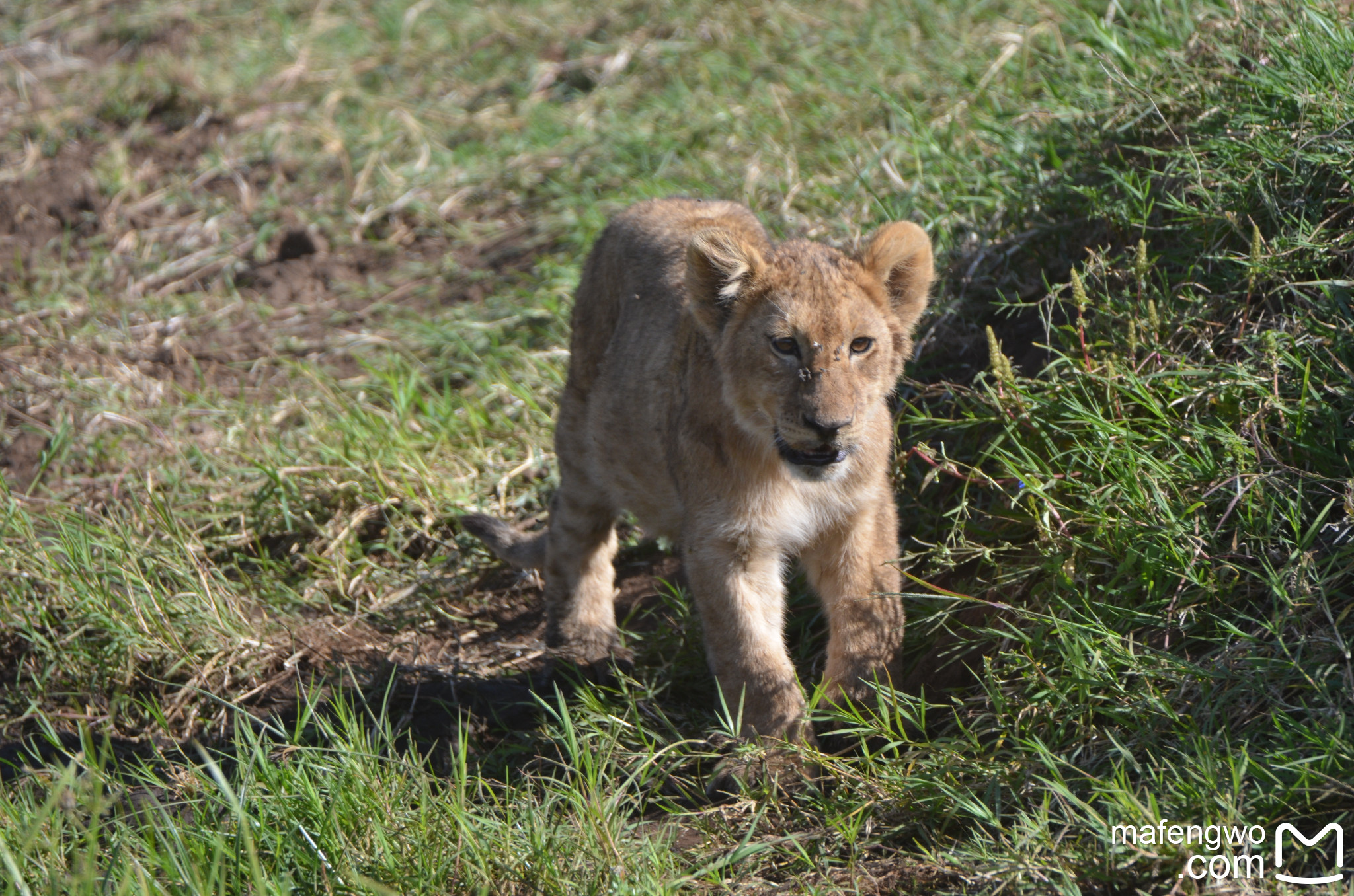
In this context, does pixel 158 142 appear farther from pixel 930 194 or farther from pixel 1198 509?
pixel 1198 509

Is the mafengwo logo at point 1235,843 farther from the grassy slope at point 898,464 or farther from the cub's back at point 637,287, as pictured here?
the cub's back at point 637,287

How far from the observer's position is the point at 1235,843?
294 cm

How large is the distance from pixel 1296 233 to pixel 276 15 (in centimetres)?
905

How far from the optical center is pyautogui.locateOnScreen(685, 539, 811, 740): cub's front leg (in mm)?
3818

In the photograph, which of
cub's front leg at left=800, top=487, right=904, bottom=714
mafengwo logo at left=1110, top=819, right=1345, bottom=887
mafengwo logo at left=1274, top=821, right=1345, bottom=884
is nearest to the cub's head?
cub's front leg at left=800, top=487, right=904, bottom=714

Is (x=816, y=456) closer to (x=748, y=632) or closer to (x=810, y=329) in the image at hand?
(x=810, y=329)

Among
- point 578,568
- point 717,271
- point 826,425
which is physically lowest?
point 578,568

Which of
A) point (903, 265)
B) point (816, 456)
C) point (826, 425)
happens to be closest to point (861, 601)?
point (816, 456)

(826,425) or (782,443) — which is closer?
(826,425)

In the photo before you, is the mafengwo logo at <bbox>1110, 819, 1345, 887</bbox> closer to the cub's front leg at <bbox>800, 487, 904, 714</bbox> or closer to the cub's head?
the cub's front leg at <bbox>800, 487, 904, 714</bbox>

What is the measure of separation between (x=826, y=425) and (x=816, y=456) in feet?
0.62

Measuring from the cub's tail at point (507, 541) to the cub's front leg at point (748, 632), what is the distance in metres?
1.16

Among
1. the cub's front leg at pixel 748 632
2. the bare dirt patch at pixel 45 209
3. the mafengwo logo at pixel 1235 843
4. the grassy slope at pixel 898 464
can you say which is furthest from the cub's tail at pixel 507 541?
the bare dirt patch at pixel 45 209

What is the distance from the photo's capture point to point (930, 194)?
5.68m
